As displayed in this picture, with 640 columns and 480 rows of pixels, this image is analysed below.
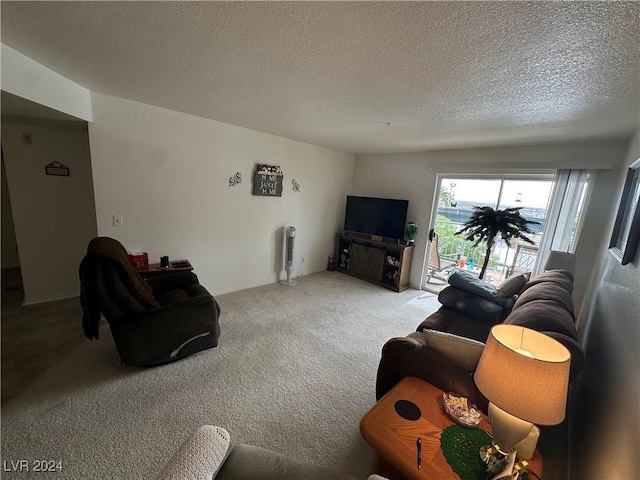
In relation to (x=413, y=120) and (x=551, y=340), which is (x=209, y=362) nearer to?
(x=551, y=340)

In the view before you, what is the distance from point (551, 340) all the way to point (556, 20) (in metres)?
1.32

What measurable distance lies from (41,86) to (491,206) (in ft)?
16.6

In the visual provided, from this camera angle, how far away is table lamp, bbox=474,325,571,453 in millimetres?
791

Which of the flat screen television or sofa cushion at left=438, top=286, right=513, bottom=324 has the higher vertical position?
the flat screen television

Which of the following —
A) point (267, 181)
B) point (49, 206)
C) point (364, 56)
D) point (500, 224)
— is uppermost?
point (364, 56)

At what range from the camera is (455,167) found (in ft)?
12.7

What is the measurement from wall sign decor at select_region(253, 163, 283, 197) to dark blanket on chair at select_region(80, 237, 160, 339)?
2.00 metres

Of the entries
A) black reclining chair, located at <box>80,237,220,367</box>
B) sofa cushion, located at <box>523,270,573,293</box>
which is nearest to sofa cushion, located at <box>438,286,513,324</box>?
sofa cushion, located at <box>523,270,573,293</box>

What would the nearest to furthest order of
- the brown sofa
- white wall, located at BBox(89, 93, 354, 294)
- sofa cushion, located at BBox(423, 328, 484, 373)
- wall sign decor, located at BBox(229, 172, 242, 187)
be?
the brown sofa < sofa cushion, located at BBox(423, 328, 484, 373) < white wall, located at BBox(89, 93, 354, 294) < wall sign decor, located at BBox(229, 172, 242, 187)

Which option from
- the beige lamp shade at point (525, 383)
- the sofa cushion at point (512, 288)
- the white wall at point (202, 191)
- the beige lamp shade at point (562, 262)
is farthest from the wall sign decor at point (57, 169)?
the beige lamp shade at point (562, 262)

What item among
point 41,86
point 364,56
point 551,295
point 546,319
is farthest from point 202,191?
point 551,295

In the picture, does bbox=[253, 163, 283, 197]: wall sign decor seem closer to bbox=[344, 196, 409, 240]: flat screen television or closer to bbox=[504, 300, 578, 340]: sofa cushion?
bbox=[344, 196, 409, 240]: flat screen television

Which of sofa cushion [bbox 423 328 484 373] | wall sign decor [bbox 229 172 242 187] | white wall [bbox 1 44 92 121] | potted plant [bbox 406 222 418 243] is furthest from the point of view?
potted plant [bbox 406 222 418 243]

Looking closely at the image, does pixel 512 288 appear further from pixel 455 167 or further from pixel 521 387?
pixel 455 167
